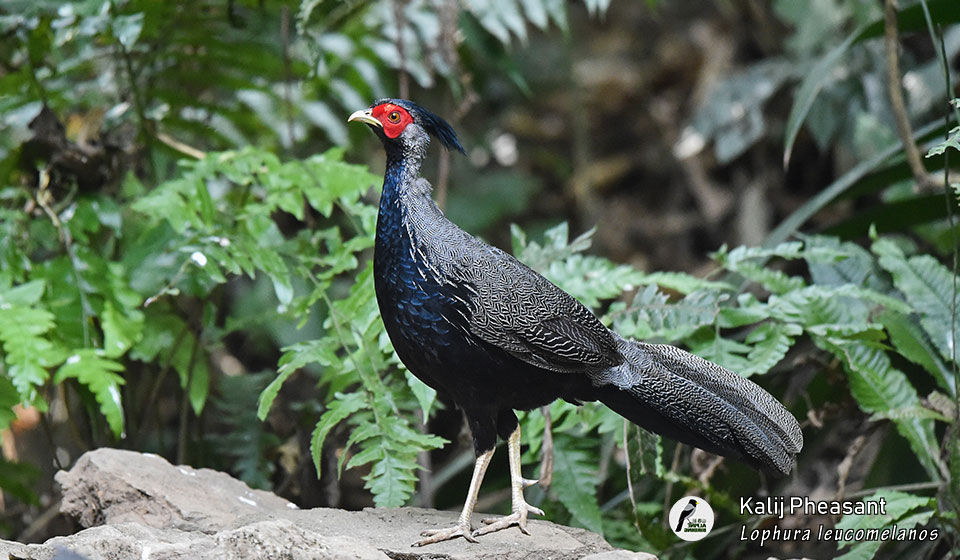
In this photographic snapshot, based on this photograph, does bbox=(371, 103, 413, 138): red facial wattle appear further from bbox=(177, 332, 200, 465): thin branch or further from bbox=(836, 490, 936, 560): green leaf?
bbox=(836, 490, 936, 560): green leaf

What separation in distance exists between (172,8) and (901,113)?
328cm

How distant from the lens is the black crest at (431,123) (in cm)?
299

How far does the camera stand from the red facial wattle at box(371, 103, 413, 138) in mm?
2973

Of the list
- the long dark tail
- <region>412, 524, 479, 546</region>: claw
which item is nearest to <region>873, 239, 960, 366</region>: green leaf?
the long dark tail

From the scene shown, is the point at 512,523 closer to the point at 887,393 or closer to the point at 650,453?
the point at 650,453

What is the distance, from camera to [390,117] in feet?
9.79

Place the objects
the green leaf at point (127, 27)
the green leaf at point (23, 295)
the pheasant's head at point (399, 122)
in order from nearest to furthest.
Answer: the pheasant's head at point (399, 122), the green leaf at point (23, 295), the green leaf at point (127, 27)

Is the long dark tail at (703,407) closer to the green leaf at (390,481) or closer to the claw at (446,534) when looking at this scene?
the claw at (446,534)

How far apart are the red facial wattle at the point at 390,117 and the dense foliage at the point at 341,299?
760 mm

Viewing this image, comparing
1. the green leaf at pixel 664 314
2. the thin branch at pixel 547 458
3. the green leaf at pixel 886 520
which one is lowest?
the green leaf at pixel 886 520

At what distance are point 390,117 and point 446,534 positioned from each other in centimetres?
131

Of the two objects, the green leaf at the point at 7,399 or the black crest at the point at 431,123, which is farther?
the green leaf at the point at 7,399

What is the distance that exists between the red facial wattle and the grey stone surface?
1.23 metres

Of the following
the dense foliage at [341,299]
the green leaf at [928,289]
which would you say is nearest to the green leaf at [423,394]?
the dense foliage at [341,299]
